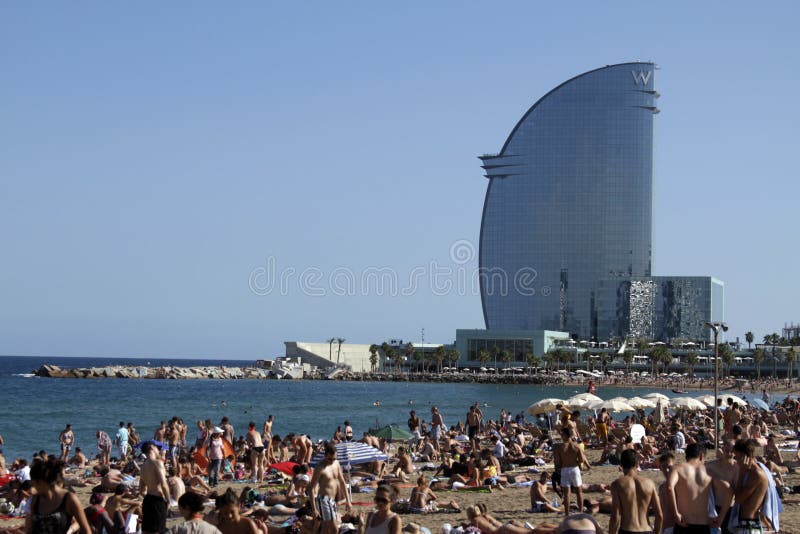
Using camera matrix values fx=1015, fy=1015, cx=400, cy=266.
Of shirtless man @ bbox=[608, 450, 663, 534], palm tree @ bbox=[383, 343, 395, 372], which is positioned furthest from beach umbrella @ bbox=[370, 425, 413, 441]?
palm tree @ bbox=[383, 343, 395, 372]

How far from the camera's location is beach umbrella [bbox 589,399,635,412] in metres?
34.1

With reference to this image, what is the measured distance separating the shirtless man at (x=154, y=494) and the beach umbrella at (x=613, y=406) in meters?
24.6

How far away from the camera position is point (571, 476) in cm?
1394

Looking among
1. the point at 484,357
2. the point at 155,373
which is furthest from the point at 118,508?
the point at 484,357

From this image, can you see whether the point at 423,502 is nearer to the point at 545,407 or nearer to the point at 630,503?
the point at 630,503

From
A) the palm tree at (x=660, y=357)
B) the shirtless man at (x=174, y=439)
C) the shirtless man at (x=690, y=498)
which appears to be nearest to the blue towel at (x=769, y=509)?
the shirtless man at (x=690, y=498)

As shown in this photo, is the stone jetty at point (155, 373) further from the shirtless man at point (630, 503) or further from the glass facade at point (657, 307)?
the shirtless man at point (630, 503)

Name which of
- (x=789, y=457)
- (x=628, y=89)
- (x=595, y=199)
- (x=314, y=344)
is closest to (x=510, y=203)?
(x=595, y=199)

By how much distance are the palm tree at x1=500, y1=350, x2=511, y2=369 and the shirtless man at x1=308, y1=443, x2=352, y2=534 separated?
126091mm

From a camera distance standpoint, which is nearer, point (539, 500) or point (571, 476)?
point (571, 476)

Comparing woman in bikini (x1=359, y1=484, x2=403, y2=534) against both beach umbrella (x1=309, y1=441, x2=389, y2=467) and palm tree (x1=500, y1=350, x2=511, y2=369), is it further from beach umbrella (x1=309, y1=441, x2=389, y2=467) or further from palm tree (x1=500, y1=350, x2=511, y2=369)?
palm tree (x1=500, y1=350, x2=511, y2=369)

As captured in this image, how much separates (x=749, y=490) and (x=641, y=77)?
6391 inches

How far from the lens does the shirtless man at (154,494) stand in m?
10.3

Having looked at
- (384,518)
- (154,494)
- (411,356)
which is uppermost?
(411,356)
